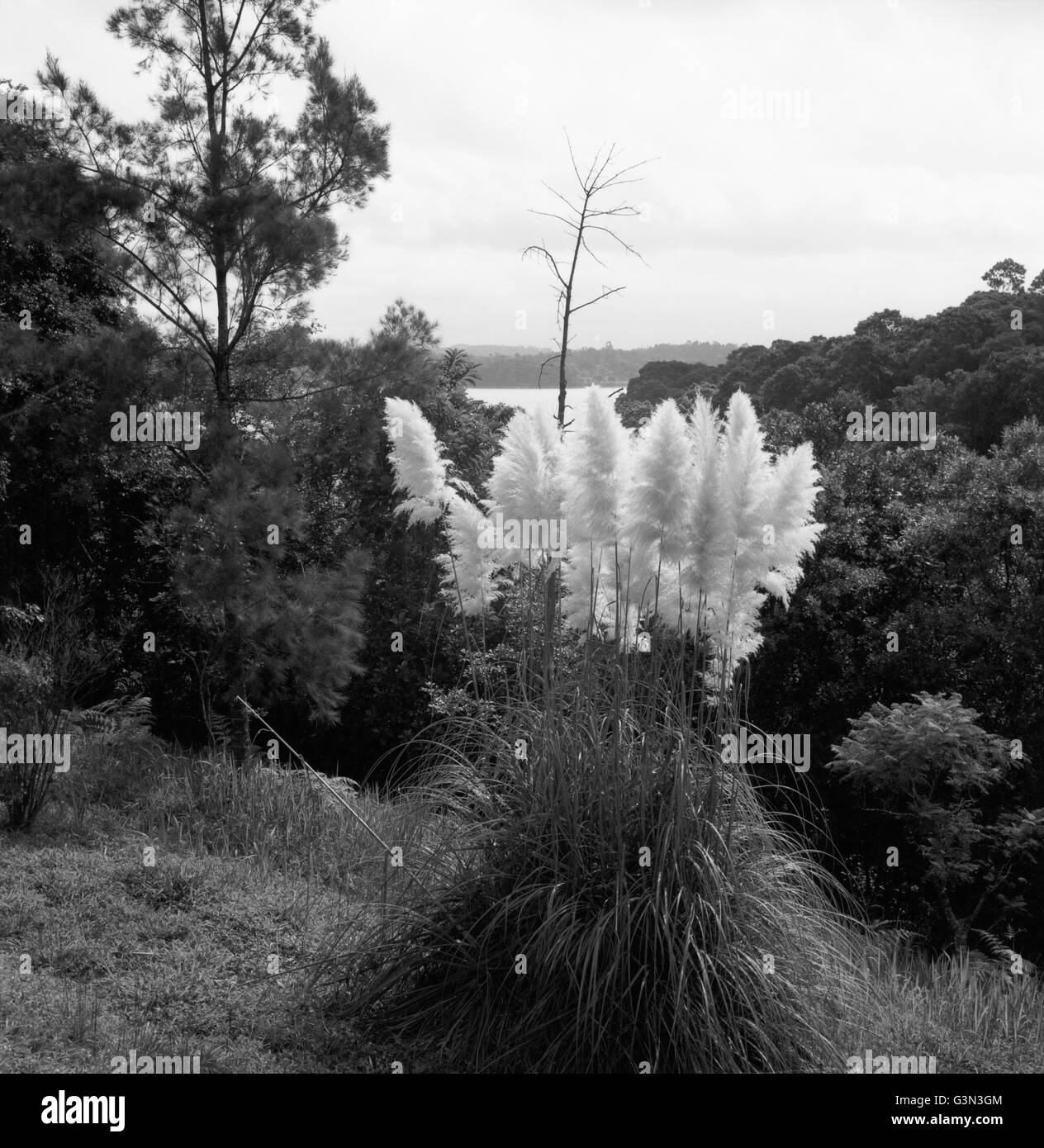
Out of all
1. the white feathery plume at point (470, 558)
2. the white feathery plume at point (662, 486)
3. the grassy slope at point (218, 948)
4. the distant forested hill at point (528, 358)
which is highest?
the distant forested hill at point (528, 358)

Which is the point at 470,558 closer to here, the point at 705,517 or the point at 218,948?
the point at 705,517

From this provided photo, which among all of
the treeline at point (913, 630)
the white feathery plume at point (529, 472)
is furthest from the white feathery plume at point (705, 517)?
the treeline at point (913, 630)

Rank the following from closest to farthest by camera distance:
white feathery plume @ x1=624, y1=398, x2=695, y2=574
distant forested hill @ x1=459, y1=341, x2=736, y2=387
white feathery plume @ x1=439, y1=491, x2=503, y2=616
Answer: white feathery plume @ x1=624, y1=398, x2=695, y2=574 < white feathery plume @ x1=439, y1=491, x2=503, y2=616 < distant forested hill @ x1=459, y1=341, x2=736, y2=387

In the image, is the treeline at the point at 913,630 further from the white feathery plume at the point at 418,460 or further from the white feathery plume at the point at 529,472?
the white feathery plume at the point at 529,472

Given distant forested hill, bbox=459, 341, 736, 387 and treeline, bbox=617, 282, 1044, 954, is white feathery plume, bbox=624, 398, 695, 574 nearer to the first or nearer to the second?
distant forested hill, bbox=459, 341, 736, 387

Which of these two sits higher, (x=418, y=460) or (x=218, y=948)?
(x=418, y=460)

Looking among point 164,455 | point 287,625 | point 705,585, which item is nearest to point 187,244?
point 164,455

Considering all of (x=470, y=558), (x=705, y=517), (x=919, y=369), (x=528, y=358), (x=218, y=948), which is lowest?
(x=218, y=948)

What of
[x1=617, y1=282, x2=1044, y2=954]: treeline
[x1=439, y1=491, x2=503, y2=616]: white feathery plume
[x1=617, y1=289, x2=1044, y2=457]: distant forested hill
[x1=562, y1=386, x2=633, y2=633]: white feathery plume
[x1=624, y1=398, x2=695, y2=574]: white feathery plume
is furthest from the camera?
[x1=617, y1=289, x2=1044, y2=457]: distant forested hill

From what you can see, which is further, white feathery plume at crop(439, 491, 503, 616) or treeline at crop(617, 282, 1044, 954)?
treeline at crop(617, 282, 1044, 954)

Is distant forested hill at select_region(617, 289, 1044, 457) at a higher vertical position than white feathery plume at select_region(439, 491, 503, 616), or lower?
higher

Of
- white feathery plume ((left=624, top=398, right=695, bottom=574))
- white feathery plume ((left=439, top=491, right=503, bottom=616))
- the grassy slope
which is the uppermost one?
white feathery plume ((left=624, top=398, right=695, bottom=574))

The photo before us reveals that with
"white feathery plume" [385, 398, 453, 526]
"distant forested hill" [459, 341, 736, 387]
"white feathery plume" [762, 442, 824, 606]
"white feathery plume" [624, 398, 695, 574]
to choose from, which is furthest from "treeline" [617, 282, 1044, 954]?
"white feathery plume" [624, 398, 695, 574]

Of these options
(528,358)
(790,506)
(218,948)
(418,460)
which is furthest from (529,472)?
(528,358)
